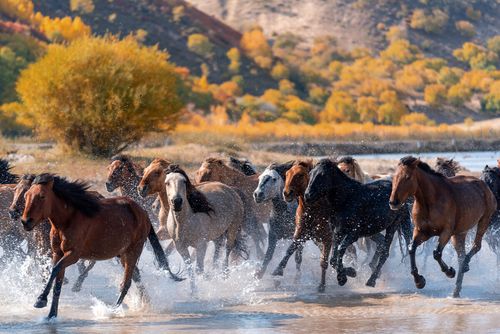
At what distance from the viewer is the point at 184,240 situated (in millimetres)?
12922

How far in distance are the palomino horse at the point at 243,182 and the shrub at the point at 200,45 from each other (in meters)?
67.1

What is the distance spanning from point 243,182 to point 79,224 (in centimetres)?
563

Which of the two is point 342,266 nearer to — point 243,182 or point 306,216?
point 306,216

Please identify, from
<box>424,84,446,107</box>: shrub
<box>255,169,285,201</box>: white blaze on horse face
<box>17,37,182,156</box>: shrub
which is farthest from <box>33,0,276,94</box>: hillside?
<box>255,169,285,201</box>: white blaze on horse face

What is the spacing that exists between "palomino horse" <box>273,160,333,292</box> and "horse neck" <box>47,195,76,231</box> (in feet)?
9.58

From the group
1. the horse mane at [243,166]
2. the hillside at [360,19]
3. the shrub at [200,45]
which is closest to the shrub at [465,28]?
the hillside at [360,19]

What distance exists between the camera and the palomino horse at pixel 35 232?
11320 millimetres

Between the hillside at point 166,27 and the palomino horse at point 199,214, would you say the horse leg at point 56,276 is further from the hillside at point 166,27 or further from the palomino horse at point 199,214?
the hillside at point 166,27

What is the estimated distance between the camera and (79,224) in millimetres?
10844

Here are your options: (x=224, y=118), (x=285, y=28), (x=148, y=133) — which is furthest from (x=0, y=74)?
(x=285, y=28)

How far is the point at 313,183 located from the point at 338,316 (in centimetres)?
171

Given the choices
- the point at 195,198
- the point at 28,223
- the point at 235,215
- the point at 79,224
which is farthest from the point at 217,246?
the point at 28,223

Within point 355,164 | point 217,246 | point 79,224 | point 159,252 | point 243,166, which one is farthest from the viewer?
point 243,166

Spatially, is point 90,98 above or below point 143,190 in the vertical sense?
below
